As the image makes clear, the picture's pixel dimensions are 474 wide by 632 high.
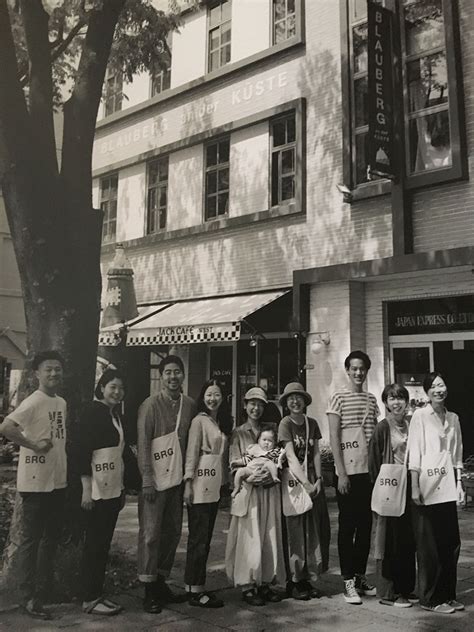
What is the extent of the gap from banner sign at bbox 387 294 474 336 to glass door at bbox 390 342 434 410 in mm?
249

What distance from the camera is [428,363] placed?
1140 centimetres

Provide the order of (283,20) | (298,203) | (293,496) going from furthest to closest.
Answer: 1. (283,20)
2. (298,203)
3. (293,496)

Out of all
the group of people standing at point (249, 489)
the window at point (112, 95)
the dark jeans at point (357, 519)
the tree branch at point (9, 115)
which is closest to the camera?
the group of people standing at point (249, 489)

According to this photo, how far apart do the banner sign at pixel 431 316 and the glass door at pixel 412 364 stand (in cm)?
25

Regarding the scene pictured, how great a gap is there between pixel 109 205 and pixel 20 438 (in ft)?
44.3

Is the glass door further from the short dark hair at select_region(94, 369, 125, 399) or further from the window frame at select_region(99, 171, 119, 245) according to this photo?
the window frame at select_region(99, 171, 119, 245)

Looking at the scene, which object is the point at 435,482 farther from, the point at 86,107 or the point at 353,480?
the point at 86,107

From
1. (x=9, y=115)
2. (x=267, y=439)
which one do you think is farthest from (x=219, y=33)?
(x=267, y=439)

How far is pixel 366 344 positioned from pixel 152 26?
641 centimetres

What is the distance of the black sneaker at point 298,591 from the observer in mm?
5297

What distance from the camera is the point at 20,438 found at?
4770mm

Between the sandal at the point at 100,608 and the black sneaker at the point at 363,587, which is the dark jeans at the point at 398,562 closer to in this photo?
the black sneaker at the point at 363,587

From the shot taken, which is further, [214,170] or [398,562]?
[214,170]

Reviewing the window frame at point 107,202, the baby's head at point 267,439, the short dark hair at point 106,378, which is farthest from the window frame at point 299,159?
the short dark hair at point 106,378
